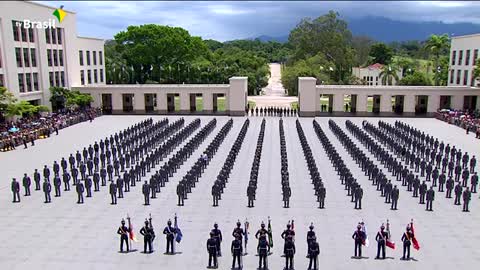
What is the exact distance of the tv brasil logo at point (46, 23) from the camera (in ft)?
122

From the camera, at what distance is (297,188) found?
19.1 meters

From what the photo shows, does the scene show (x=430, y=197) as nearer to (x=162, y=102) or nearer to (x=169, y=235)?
(x=169, y=235)

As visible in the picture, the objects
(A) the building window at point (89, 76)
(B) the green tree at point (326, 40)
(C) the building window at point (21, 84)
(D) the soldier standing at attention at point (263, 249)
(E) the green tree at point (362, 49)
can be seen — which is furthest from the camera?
(E) the green tree at point (362, 49)

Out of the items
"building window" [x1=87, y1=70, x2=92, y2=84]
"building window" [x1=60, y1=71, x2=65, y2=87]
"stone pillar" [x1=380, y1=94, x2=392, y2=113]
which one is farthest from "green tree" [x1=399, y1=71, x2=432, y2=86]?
"building window" [x1=60, y1=71, x2=65, y2=87]

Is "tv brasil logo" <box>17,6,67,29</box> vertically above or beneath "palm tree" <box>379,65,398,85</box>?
above

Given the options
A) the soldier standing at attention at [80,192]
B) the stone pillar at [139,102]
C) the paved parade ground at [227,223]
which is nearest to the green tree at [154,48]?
the stone pillar at [139,102]

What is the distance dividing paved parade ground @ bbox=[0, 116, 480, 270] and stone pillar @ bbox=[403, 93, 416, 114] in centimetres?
2239

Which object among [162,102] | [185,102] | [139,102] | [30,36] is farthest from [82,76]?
[185,102]

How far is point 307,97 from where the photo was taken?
42.0 m

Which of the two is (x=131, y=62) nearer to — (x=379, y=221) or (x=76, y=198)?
(x=76, y=198)

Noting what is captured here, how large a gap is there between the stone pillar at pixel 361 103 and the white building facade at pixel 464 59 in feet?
39.7

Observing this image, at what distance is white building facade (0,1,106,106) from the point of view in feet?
115

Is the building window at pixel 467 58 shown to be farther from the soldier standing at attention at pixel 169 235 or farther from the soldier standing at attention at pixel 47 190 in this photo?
the soldier standing at attention at pixel 47 190

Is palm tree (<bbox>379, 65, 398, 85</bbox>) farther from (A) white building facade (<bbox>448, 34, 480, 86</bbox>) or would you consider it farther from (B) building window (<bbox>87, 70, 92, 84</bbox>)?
(B) building window (<bbox>87, 70, 92, 84</bbox>)
